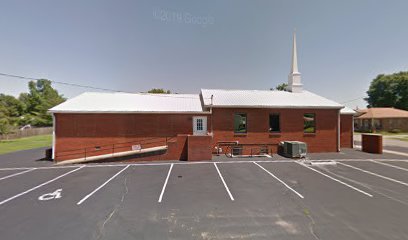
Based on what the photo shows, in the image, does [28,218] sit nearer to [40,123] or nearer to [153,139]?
[153,139]

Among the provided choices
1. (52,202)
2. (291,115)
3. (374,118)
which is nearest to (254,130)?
(291,115)

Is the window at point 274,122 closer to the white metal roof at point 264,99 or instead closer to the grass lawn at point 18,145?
the white metal roof at point 264,99

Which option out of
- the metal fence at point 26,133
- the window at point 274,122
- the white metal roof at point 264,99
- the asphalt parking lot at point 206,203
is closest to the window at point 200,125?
the white metal roof at point 264,99

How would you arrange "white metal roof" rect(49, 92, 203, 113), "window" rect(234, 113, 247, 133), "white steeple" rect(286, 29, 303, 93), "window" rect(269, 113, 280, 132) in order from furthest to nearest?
"white steeple" rect(286, 29, 303, 93)
"window" rect(269, 113, 280, 132)
"window" rect(234, 113, 247, 133)
"white metal roof" rect(49, 92, 203, 113)

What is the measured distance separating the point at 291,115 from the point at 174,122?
394 inches

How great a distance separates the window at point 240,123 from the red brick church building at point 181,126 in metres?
0.14

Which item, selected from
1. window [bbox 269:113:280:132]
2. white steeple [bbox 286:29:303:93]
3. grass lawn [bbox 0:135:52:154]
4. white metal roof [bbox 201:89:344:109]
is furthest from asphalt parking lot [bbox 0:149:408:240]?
grass lawn [bbox 0:135:52:154]

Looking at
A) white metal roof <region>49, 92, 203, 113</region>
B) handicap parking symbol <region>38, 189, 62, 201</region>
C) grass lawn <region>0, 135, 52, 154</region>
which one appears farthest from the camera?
grass lawn <region>0, 135, 52, 154</region>

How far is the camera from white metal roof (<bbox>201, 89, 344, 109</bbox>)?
1541 cm

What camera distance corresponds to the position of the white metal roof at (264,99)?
607 inches

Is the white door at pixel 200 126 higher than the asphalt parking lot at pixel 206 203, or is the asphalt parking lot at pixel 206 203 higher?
the white door at pixel 200 126

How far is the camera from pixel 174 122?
15.1m

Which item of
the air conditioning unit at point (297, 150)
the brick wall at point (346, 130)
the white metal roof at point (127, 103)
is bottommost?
the air conditioning unit at point (297, 150)

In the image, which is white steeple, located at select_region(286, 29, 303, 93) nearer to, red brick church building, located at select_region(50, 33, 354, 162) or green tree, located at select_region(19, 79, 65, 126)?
red brick church building, located at select_region(50, 33, 354, 162)
